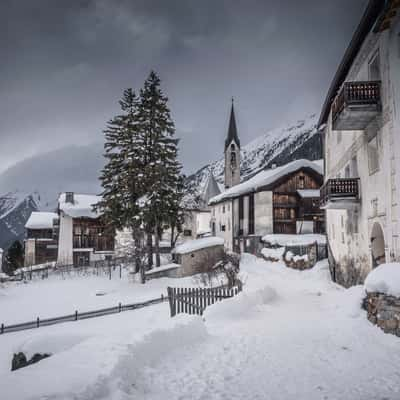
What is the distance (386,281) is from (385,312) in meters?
0.80

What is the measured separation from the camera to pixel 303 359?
6.89 metres

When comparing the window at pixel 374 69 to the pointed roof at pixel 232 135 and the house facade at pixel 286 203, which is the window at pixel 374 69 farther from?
the pointed roof at pixel 232 135

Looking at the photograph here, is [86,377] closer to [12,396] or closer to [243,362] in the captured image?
[12,396]

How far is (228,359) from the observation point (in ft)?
22.7

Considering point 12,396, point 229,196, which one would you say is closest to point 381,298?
point 12,396

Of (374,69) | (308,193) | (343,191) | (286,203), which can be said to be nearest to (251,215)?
(286,203)

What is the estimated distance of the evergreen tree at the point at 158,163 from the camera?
93.2 feet

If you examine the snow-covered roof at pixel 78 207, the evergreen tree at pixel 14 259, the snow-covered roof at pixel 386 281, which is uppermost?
the snow-covered roof at pixel 78 207

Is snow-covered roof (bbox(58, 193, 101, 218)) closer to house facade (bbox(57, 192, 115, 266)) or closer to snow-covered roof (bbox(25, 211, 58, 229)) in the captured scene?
house facade (bbox(57, 192, 115, 266))

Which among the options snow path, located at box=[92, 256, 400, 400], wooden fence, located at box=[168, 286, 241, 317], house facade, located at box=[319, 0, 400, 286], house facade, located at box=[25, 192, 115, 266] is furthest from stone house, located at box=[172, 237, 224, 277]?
snow path, located at box=[92, 256, 400, 400]

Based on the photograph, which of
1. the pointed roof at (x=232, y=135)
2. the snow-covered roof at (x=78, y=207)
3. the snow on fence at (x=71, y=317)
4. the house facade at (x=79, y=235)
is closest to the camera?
the snow on fence at (x=71, y=317)

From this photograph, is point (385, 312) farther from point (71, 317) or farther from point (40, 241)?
point (40, 241)

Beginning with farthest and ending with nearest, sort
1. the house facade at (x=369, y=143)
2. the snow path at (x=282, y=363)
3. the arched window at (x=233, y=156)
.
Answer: the arched window at (x=233, y=156), the house facade at (x=369, y=143), the snow path at (x=282, y=363)

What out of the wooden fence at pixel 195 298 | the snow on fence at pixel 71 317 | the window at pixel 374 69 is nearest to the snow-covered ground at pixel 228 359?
the wooden fence at pixel 195 298
